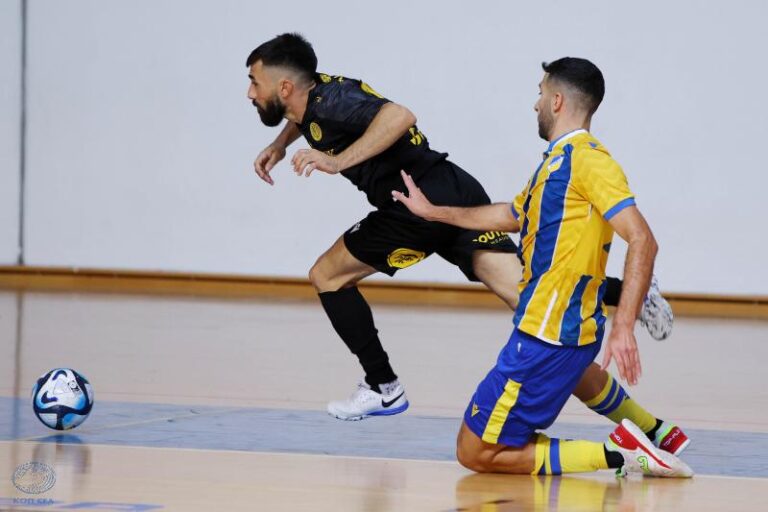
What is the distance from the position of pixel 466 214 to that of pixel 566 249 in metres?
0.52

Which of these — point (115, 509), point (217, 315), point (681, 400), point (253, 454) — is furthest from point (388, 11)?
point (115, 509)

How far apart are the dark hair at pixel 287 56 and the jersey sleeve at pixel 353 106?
0.15 m

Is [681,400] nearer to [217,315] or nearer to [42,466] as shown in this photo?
[42,466]

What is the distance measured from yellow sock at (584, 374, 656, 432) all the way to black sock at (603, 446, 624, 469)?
1.52ft

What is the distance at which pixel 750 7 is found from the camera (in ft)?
38.0

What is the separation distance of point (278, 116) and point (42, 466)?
1.67 metres

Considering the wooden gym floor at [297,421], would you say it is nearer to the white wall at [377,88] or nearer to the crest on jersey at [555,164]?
the crest on jersey at [555,164]

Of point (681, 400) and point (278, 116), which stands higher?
point (278, 116)

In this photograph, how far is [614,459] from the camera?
13.4 feet

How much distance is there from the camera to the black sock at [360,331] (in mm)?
5102

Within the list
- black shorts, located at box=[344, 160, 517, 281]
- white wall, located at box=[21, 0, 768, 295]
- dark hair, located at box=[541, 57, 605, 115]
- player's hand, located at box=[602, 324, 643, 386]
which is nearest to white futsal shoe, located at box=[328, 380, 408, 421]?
black shorts, located at box=[344, 160, 517, 281]


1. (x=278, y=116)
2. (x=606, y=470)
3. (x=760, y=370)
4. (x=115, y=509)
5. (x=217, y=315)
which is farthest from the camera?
(x=217, y=315)

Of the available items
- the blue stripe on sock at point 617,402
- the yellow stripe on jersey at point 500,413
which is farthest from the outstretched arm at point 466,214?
the blue stripe on sock at point 617,402

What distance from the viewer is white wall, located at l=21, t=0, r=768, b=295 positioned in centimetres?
1170
